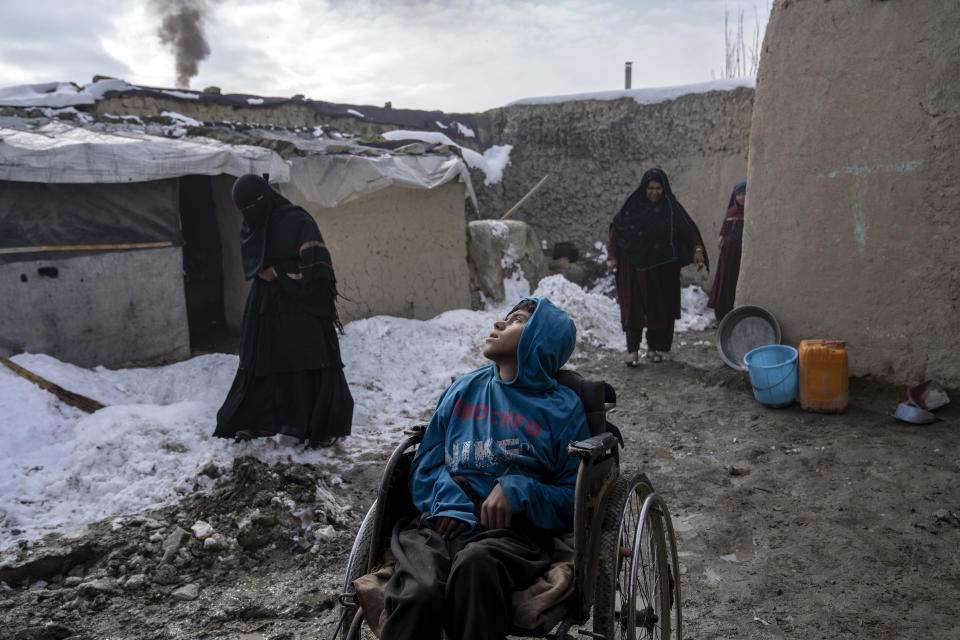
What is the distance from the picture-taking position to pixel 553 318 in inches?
82.6

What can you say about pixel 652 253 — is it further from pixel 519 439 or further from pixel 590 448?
pixel 590 448

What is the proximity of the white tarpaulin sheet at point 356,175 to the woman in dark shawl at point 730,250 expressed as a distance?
325 cm

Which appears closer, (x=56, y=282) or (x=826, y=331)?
(x=826, y=331)

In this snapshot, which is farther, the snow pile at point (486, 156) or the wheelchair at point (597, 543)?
the snow pile at point (486, 156)

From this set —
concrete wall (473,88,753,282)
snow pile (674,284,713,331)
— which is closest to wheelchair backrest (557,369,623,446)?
snow pile (674,284,713,331)

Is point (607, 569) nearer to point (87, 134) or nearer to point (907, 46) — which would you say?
point (907, 46)

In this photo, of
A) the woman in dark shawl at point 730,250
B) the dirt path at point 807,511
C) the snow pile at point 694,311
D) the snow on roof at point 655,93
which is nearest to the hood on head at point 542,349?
the dirt path at point 807,511

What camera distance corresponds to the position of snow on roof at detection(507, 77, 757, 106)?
33.9ft

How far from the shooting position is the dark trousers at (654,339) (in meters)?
6.80

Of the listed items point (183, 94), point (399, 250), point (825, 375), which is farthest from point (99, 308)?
point (825, 375)

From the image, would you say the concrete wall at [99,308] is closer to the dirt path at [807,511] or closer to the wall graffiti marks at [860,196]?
the dirt path at [807,511]

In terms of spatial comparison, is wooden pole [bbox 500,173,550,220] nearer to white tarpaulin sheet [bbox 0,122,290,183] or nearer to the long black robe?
white tarpaulin sheet [bbox 0,122,290,183]

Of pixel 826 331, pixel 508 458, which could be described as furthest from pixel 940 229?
pixel 508 458

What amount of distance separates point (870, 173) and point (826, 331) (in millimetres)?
1160
